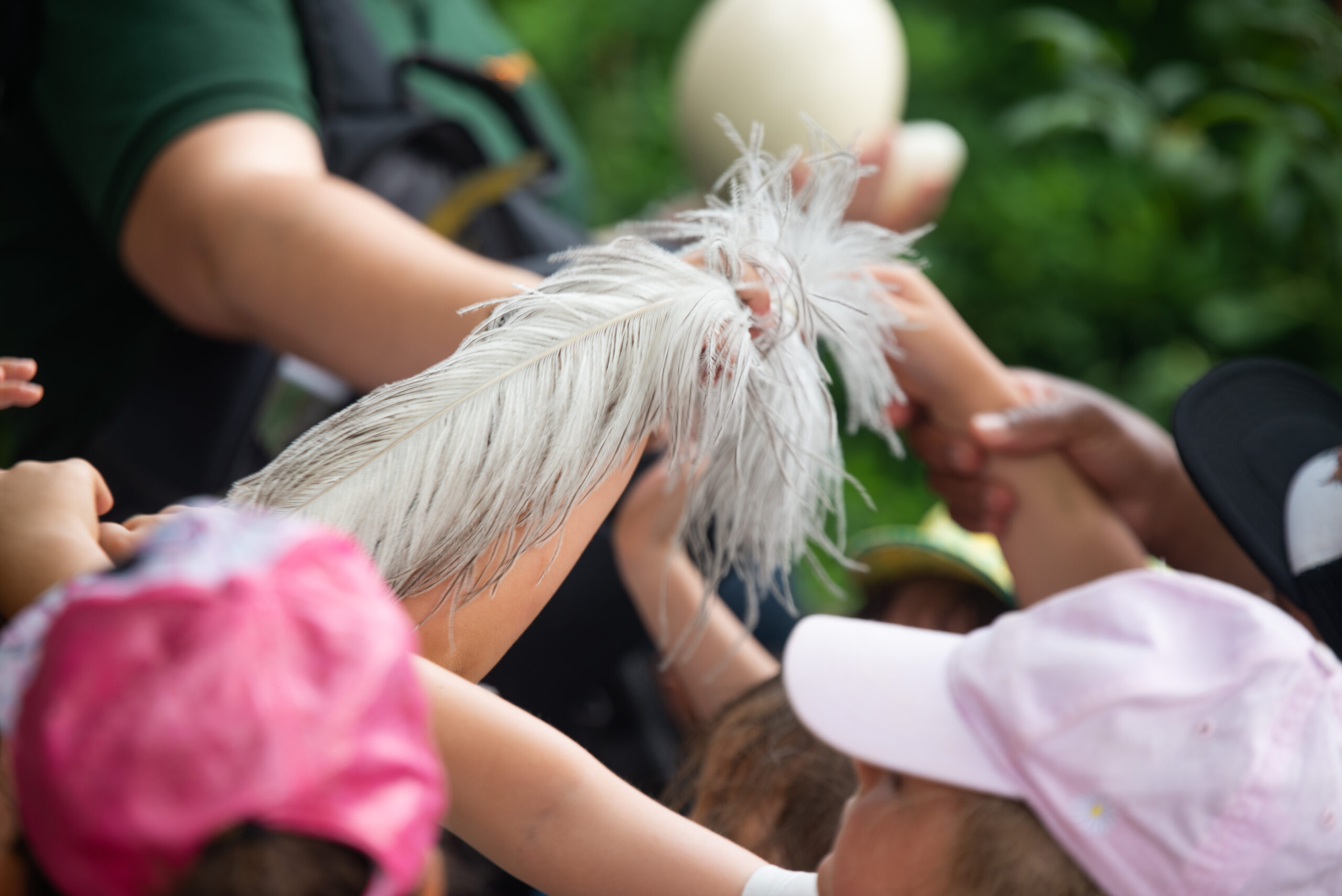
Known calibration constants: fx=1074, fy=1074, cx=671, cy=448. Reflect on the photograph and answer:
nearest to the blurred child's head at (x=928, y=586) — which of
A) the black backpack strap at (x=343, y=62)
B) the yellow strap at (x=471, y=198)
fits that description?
the yellow strap at (x=471, y=198)

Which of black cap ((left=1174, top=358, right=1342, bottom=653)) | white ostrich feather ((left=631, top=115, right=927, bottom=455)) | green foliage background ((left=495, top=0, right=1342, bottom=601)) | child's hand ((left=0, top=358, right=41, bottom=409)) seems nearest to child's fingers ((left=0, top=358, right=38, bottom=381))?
child's hand ((left=0, top=358, right=41, bottom=409))

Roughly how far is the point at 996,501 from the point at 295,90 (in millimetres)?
554

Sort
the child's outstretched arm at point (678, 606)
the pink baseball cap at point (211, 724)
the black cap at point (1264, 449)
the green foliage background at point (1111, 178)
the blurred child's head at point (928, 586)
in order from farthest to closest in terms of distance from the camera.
Answer: the green foliage background at point (1111, 178) → the blurred child's head at point (928, 586) → the child's outstretched arm at point (678, 606) → the black cap at point (1264, 449) → the pink baseball cap at point (211, 724)

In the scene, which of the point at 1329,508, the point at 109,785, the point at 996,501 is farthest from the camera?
the point at 996,501

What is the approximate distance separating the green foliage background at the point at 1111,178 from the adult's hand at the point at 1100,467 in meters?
0.85

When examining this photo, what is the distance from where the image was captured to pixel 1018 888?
457 millimetres

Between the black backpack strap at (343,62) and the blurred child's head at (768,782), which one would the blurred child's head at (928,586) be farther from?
the black backpack strap at (343,62)

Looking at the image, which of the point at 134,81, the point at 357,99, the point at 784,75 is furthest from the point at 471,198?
the point at 784,75

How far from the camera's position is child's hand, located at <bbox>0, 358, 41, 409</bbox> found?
1.36 ft

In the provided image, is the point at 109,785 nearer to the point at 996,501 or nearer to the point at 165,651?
the point at 165,651

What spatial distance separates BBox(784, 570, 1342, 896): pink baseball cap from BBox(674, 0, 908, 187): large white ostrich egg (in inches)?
21.5

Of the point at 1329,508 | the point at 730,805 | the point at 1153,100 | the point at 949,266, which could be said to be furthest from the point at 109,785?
the point at 1153,100

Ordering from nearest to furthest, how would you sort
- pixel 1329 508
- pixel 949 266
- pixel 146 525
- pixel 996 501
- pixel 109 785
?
Answer: pixel 109 785 → pixel 146 525 → pixel 1329 508 → pixel 996 501 → pixel 949 266

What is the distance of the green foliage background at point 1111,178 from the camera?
1.76 metres
